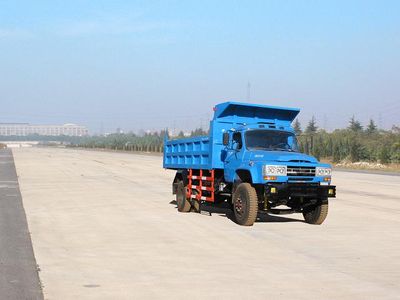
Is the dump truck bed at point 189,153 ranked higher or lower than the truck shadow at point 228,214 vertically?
higher

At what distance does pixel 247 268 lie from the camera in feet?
26.7

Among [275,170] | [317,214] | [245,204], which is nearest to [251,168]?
[275,170]

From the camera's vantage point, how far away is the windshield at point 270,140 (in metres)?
13.2

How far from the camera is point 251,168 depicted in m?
12.3

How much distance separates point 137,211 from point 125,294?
852 centimetres

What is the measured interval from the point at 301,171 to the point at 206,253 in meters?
3.81

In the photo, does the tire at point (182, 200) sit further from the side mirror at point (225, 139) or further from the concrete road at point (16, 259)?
the concrete road at point (16, 259)

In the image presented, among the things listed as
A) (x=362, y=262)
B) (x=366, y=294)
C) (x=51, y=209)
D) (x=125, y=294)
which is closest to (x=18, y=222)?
(x=51, y=209)

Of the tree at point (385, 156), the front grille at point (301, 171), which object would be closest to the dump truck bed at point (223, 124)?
the front grille at point (301, 171)

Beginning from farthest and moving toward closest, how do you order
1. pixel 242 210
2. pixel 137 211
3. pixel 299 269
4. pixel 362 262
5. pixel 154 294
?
1. pixel 137 211
2. pixel 242 210
3. pixel 362 262
4. pixel 299 269
5. pixel 154 294

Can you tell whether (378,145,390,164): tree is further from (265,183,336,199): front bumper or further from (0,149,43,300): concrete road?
(0,149,43,300): concrete road

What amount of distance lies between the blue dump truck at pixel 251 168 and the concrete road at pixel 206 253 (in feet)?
1.67

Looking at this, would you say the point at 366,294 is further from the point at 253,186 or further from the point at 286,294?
the point at 253,186

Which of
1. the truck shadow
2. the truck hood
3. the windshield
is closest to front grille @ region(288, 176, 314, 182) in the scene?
the truck hood
